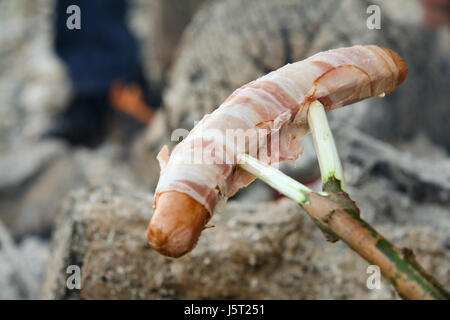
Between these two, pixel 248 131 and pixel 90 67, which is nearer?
pixel 248 131

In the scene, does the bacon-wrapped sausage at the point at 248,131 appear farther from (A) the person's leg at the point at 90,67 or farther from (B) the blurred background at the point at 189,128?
(A) the person's leg at the point at 90,67

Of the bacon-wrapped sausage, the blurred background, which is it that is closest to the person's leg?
the blurred background

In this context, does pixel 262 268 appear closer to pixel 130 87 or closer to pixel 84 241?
pixel 84 241

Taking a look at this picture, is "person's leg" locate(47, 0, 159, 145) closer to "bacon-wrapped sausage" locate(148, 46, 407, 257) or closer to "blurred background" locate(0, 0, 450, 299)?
"blurred background" locate(0, 0, 450, 299)

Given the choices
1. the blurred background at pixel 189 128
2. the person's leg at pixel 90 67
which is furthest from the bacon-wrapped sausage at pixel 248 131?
the person's leg at pixel 90 67

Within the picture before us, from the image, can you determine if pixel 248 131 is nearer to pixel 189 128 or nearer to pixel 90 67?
pixel 189 128

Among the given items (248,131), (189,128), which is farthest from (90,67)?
(248,131)

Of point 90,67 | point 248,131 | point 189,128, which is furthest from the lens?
point 90,67
